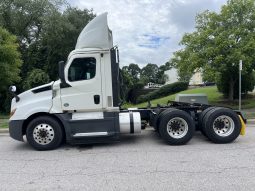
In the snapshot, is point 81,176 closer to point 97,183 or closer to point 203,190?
point 97,183

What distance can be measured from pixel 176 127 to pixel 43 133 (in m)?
3.53

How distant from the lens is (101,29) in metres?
8.73

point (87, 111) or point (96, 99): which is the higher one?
point (96, 99)

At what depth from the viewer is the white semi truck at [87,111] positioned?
340 inches

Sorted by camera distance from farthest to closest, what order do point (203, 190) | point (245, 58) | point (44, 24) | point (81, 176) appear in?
point (44, 24), point (245, 58), point (81, 176), point (203, 190)

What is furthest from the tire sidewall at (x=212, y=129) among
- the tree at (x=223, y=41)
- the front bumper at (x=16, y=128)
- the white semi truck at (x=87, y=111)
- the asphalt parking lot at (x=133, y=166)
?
the tree at (x=223, y=41)

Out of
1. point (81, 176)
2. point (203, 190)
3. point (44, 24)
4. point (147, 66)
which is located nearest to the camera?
point (203, 190)

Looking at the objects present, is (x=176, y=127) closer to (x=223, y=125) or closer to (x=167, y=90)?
(x=223, y=125)

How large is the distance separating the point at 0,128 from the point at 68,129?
5.47m

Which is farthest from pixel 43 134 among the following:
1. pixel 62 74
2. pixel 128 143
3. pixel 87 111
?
pixel 128 143

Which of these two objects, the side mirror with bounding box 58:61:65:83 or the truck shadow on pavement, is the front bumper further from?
the side mirror with bounding box 58:61:65:83

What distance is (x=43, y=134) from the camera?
8.63m

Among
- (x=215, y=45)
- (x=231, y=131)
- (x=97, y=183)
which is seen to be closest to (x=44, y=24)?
(x=215, y=45)

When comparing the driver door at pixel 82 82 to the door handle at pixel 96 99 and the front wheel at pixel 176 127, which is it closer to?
the door handle at pixel 96 99
